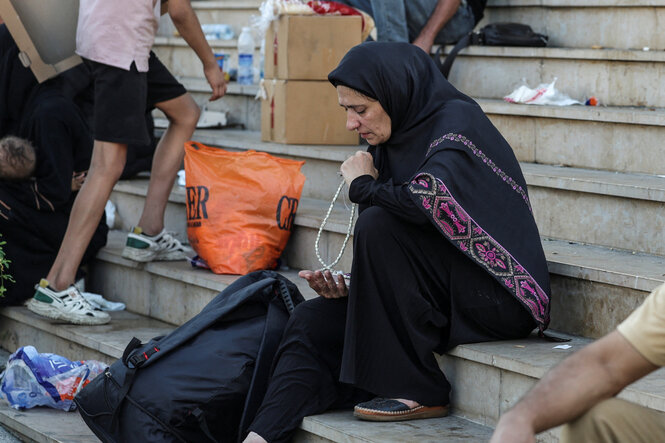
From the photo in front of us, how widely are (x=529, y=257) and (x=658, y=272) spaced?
48cm

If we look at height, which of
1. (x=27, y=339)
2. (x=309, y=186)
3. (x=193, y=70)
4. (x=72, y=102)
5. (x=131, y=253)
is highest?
(x=193, y=70)

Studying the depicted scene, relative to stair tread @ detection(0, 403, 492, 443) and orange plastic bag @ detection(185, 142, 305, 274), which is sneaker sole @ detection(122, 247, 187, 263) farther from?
stair tread @ detection(0, 403, 492, 443)

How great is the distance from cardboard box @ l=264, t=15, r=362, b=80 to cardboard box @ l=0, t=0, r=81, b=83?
3.62 feet

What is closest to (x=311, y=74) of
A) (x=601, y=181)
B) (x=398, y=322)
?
(x=601, y=181)

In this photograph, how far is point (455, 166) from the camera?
10.8ft

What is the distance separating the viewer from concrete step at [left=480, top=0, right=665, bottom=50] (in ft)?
16.5

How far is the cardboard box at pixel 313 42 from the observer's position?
5340mm

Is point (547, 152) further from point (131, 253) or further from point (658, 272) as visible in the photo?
point (131, 253)

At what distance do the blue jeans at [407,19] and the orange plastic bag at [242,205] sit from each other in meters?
1.31

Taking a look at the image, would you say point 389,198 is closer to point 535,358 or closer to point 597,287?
point 535,358

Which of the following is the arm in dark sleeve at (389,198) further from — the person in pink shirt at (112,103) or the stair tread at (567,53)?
the stair tread at (567,53)

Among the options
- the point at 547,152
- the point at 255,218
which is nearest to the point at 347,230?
the point at 255,218

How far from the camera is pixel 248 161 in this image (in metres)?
4.70

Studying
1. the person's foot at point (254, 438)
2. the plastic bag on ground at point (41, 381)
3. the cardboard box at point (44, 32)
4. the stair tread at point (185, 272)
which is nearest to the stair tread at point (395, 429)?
the person's foot at point (254, 438)
